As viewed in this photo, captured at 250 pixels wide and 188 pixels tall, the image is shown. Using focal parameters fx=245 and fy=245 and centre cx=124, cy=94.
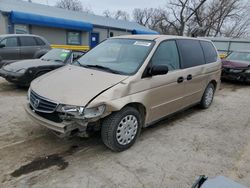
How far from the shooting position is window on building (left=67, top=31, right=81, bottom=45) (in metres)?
20.7

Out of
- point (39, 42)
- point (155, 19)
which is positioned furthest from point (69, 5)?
point (39, 42)

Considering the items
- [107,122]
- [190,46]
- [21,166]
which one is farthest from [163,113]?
[21,166]

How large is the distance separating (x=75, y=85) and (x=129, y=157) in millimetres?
1333

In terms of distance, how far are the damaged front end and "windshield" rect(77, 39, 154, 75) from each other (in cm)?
95

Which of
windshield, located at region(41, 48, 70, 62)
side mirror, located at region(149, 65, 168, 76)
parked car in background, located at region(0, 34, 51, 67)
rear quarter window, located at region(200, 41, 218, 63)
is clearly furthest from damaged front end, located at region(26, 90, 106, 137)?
parked car in background, located at region(0, 34, 51, 67)

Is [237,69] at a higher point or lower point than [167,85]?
lower

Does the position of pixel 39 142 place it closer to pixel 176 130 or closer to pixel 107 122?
pixel 107 122

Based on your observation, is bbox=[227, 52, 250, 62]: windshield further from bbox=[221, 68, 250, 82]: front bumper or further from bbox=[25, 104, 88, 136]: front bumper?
bbox=[25, 104, 88, 136]: front bumper

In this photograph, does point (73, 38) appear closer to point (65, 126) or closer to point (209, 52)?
point (209, 52)

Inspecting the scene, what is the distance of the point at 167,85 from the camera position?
4.39 m

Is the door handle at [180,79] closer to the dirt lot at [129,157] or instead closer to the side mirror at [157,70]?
the side mirror at [157,70]

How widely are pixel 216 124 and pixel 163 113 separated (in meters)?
1.51

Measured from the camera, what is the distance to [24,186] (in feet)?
9.39

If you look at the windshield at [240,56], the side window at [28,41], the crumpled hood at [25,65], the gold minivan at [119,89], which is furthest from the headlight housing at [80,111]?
the windshield at [240,56]
